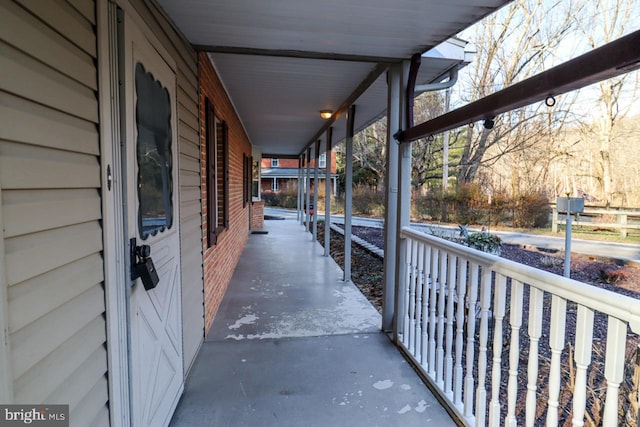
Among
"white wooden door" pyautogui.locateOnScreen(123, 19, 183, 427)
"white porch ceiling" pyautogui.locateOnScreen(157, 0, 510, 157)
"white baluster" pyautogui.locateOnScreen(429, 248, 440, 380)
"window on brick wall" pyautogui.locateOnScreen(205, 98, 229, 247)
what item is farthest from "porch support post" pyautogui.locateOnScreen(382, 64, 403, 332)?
"white wooden door" pyautogui.locateOnScreen(123, 19, 183, 427)

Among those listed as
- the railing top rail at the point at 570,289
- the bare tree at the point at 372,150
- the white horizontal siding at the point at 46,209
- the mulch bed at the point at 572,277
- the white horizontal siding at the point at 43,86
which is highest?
the bare tree at the point at 372,150

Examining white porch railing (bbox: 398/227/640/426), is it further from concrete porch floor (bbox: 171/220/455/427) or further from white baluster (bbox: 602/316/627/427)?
concrete porch floor (bbox: 171/220/455/427)

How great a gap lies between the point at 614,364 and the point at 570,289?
251mm

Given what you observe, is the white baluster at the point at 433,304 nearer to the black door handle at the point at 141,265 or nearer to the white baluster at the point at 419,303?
the white baluster at the point at 419,303

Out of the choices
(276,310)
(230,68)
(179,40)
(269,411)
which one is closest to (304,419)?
(269,411)

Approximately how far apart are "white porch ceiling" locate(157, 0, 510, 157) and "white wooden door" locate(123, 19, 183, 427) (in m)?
0.53

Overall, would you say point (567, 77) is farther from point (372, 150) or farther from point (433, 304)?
point (372, 150)

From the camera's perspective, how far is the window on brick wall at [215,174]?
131 inches

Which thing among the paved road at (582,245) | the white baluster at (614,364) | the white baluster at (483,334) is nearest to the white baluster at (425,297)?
the white baluster at (483,334)

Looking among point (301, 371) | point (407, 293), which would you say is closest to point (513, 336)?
point (407, 293)

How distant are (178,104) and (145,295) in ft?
4.07

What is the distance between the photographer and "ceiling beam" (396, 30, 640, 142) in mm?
1118

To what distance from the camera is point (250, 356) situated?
108 inches

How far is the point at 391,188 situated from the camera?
3156mm
